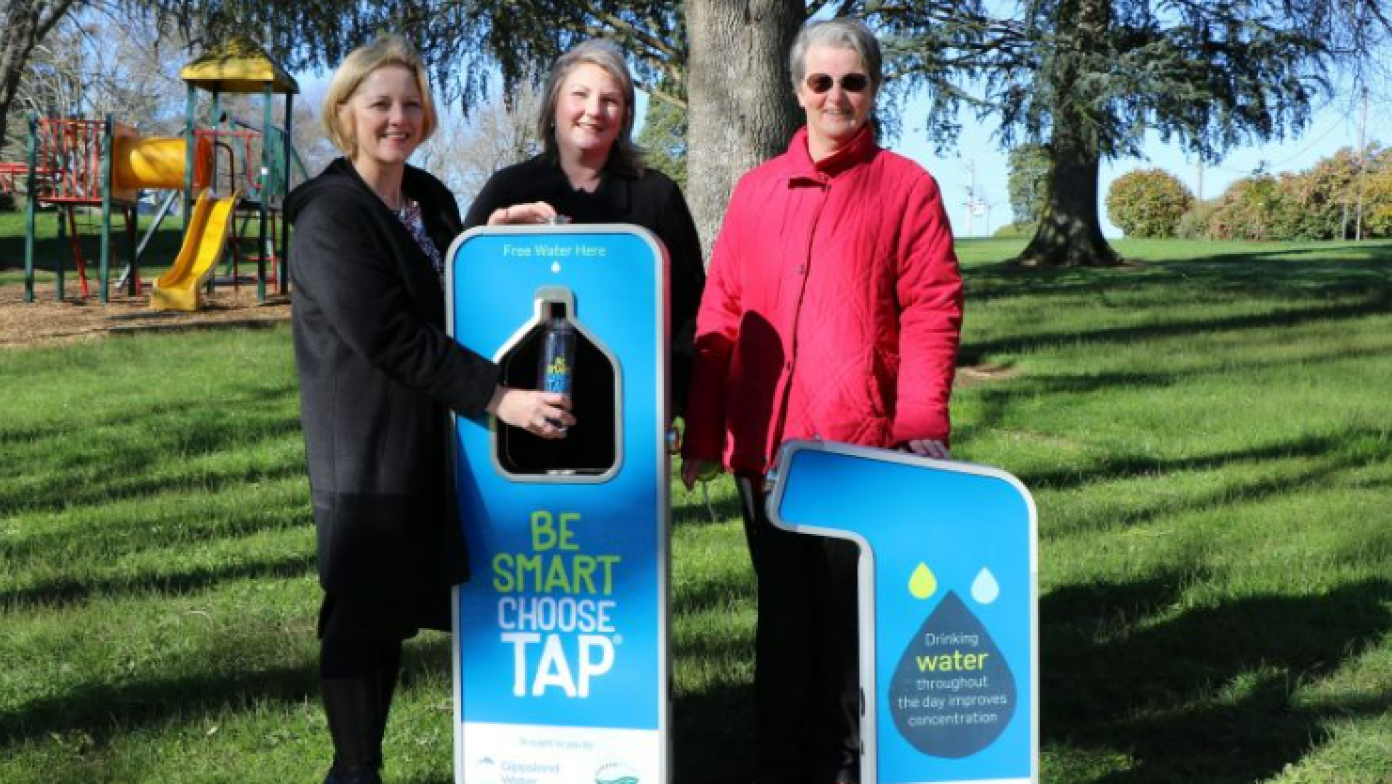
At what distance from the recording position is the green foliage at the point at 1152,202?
46.1 m

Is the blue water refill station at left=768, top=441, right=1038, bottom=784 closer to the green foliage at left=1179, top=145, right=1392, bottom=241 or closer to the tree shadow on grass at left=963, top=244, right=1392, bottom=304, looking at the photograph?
the tree shadow on grass at left=963, top=244, right=1392, bottom=304

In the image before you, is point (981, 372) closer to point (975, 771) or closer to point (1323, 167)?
point (975, 771)

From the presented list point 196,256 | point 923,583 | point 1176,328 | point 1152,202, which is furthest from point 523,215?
point 1152,202

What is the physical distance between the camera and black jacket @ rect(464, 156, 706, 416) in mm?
3420

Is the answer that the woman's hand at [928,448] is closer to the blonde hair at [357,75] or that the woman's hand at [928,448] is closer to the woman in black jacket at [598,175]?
the woman in black jacket at [598,175]

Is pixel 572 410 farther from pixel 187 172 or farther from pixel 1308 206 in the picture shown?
pixel 1308 206

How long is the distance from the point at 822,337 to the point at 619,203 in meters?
0.64

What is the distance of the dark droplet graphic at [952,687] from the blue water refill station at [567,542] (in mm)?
589

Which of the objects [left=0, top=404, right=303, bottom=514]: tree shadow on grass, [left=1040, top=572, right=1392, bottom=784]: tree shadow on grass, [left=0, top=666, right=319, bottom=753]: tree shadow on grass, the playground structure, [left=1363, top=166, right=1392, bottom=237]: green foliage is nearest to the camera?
[left=1040, top=572, right=1392, bottom=784]: tree shadow on grass

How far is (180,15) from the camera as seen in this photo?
1204 cm

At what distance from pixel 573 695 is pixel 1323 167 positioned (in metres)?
42.9

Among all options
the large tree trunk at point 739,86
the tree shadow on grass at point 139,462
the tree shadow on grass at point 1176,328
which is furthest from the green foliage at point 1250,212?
the tree shadow on grass at point 139,462

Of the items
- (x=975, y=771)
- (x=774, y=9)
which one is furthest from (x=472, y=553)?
(x=774, y=9)

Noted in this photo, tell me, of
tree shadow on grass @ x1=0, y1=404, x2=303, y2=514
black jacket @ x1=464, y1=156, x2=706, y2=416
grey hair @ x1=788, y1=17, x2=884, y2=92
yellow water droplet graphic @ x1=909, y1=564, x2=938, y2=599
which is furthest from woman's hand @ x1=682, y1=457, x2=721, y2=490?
tree shadow on grass @ x1=0, y1=404, x2=303, y2=514
